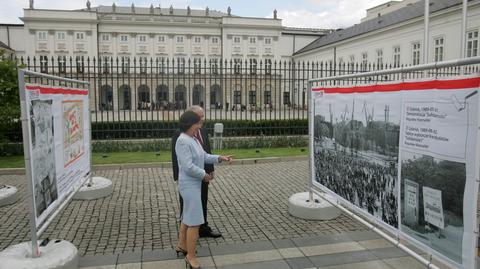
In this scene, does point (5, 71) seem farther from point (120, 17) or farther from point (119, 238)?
point (120, 17)

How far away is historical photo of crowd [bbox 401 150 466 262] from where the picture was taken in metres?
2.90

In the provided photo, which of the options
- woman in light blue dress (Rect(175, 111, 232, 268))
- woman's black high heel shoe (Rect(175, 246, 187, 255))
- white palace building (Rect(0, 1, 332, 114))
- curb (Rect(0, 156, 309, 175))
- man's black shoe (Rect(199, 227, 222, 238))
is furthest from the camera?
white palace building (Rect(0, 1, 332, 114))

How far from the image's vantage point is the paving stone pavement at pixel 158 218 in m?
5.22

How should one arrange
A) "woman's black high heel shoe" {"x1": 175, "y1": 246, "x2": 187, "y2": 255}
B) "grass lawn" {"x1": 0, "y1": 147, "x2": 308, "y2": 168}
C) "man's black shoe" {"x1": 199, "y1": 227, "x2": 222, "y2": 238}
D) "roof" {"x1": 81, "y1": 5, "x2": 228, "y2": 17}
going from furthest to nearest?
1. "roof" {"x1": 81, "y1": 5, "x2": 228, "y2": 17}
2. "grass lawn" {"x1": 0, "y1": 147, "x2": 308, "y2": 168}
3. "man's black shoe" {"x1": 199, "y1": 227, "x2": 222, "y2": 238}
4. "woman's black high heel shoe" {"x1": 175, "y1": 246, "x2": 187, "y2": 255}

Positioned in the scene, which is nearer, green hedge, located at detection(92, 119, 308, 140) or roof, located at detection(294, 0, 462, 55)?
green hedge, located at detection(92, 119, 308, 140)

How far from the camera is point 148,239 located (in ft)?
17.2

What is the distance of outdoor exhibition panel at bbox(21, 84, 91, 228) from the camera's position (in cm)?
384

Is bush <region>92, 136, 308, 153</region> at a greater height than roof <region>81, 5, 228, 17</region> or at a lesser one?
lesser

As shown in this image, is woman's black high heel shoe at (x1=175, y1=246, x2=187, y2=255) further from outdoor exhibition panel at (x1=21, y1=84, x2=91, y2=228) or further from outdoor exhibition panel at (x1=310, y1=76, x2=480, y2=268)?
outdoor exhibition panel at (x1=310, y1=76, x2=480, y2=268)

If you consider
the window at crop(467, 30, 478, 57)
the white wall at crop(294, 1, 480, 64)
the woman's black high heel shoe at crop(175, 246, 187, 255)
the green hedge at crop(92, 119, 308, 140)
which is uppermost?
the white wall at crop(294, 1, 480, 64)

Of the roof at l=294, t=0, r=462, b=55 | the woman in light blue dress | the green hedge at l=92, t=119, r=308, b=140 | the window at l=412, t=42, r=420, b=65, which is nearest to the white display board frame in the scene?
the woman in light blue dress

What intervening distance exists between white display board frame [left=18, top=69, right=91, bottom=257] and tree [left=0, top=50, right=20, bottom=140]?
6014mm

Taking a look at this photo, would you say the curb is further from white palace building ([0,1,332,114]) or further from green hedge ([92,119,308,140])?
white palace building ([0,1,332,114])

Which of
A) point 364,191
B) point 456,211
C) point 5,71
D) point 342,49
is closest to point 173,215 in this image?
point 364,191
